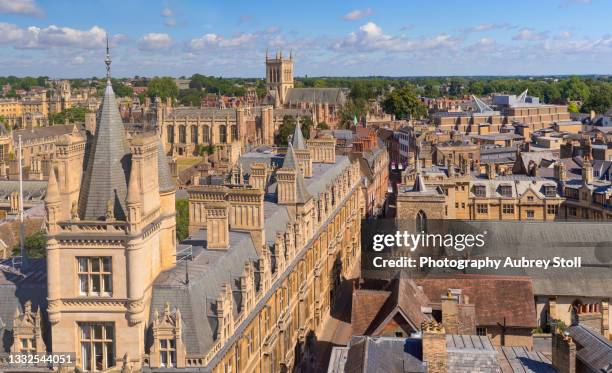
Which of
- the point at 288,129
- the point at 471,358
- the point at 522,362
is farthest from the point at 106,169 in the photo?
the point at 288,129

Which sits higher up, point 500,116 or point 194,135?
point 500,116

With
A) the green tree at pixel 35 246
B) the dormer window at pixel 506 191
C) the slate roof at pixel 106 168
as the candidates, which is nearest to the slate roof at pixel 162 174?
the slate roof at pixel 106 168

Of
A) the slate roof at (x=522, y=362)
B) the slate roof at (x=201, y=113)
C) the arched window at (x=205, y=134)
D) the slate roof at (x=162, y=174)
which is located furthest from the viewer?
the arched window at (x=205, y=134)

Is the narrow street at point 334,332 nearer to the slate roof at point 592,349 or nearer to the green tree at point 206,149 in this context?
the slate roof at point 592,349

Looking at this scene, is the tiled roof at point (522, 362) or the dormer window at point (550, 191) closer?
the tiled roof at point (522, 362)

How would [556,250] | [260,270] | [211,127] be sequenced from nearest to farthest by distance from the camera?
1. [260,270]
2. [556,250]
3. [211,127]

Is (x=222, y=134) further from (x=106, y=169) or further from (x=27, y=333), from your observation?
(x=27, y=333)
